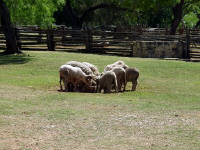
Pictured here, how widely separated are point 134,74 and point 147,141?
22.5 ft

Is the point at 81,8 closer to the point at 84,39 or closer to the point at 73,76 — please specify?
the point at 84,39

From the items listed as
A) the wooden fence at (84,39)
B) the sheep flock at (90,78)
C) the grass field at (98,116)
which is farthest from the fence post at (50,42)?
the sheep flock at (90,78)

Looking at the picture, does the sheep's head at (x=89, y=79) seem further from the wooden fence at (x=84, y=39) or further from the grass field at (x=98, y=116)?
the wooden fence at (x=84, y=39)

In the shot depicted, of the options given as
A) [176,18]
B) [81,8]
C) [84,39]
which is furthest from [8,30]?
[81,8]

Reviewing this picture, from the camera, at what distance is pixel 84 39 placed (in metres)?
29.8

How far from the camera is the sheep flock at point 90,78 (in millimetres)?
14141

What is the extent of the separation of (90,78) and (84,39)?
15.8 m

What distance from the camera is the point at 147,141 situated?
8117 mm

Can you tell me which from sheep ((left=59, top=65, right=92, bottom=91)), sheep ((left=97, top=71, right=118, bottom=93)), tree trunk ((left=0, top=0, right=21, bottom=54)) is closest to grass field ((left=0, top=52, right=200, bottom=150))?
sheep ((left=97, top=71, right=118, bottom=93))

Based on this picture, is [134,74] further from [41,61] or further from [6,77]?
[41,61]

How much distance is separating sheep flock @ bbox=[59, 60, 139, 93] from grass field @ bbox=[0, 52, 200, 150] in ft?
1.43

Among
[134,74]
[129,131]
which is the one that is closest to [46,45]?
[134,74]

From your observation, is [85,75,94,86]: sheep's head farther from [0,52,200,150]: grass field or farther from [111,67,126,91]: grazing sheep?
[111,67,126,91]: grazing sheep

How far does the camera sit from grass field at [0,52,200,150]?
797cm
